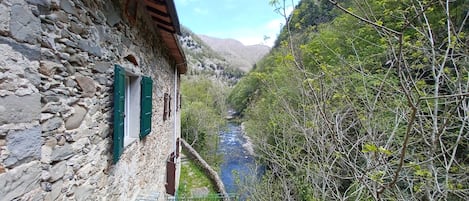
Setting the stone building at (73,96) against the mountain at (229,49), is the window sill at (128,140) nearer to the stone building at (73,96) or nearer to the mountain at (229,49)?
the stone building at (73,96)

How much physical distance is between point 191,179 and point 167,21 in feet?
29.0

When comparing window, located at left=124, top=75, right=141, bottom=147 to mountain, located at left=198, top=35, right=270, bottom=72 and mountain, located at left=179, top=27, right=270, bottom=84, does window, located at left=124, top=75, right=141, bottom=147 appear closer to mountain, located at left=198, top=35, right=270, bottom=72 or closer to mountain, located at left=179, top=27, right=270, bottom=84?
mountain, located at left=179, top=27, right=270, bottom=84

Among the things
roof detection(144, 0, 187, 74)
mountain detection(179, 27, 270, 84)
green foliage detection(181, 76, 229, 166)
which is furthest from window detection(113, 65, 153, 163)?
mountain detection(179, 27, 270, 84)

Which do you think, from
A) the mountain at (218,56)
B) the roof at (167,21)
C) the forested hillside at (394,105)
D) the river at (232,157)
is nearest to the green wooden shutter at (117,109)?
the roof at (167,21)

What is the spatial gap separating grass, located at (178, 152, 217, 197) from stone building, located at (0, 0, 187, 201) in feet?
21.4

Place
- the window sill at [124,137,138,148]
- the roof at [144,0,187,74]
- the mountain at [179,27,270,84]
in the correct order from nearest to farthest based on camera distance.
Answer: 1. the roof at [144,0,187,74]
2. the window sill at [124,137,138,148]
3. the mountain at [179,27,270,84]

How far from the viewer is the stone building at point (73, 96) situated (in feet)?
4.52

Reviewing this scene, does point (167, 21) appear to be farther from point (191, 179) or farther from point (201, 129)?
point (201, 129)

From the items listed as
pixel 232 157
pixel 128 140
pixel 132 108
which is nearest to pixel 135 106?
pixel 132 108

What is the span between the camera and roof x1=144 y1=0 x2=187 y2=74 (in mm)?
3033

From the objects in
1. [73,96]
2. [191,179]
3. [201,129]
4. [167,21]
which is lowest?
[191,179]

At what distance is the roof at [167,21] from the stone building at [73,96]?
1.0 inches

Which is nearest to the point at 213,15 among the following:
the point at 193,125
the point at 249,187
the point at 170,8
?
the point at 193,125

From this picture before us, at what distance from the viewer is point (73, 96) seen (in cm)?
201
